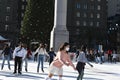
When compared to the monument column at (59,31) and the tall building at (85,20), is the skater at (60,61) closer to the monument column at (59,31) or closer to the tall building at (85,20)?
the monument column at (59,31)

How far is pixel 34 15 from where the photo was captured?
233ft

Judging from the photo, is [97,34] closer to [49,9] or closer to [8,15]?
[8,15]

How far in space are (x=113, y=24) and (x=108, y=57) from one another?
77438mm

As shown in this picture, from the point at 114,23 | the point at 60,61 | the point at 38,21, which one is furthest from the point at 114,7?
the point at 60,61

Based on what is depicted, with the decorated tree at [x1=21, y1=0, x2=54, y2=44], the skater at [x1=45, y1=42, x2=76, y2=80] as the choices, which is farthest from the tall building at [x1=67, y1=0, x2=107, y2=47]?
the skater at [x1=45, y1=42, x2=76, y2=80]

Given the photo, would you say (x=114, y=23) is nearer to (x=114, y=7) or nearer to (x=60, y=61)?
(x=114, y=7)

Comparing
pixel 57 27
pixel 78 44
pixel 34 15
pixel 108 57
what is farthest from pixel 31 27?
pixel 78 44

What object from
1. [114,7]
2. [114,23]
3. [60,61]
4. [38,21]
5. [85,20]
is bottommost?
[114,23]

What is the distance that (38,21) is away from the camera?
231ft

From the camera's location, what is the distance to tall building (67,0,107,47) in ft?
351

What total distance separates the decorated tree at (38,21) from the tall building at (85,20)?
36097mm

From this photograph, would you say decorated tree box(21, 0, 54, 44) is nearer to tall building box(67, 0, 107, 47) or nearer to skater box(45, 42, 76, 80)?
tall building box(67, 0, 107, 47)

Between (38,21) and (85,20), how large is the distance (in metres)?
39.5

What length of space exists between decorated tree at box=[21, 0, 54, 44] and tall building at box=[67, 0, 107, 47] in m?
36.1
